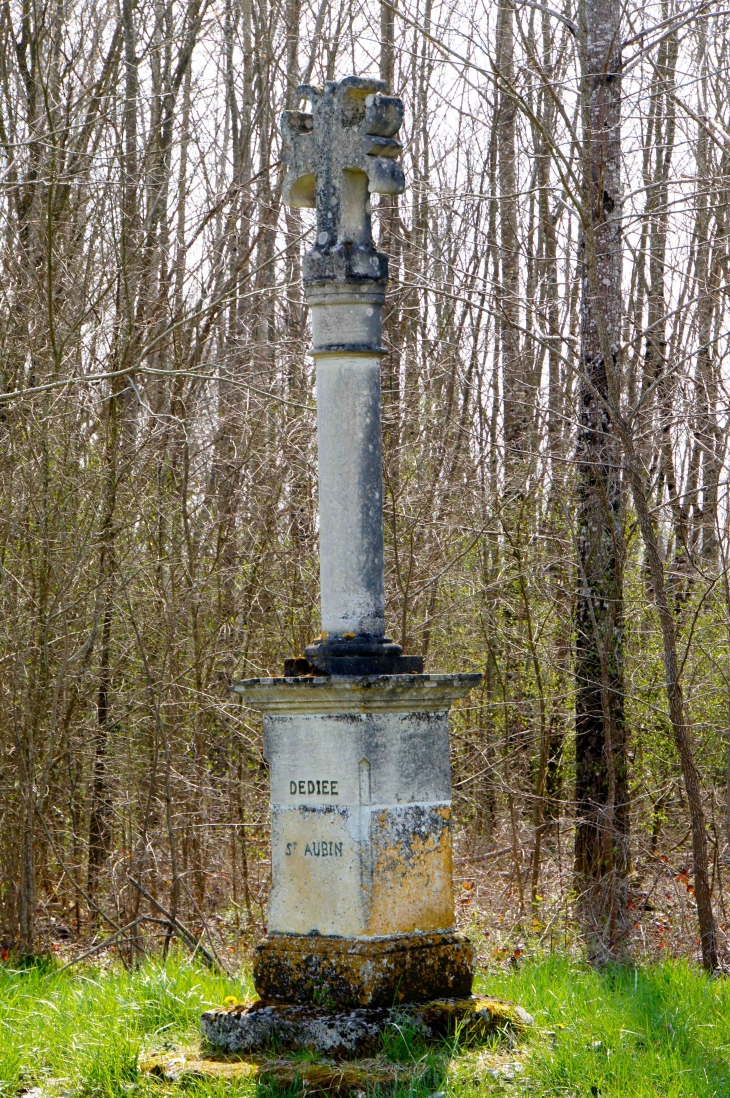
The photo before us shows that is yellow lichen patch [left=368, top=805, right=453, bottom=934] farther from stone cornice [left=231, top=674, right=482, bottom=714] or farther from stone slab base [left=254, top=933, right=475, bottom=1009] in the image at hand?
stone cornice [left=231, top=674, right=482, bottom=714]

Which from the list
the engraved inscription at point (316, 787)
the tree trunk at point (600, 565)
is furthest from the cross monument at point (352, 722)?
the tree trunk at point (600, 565)

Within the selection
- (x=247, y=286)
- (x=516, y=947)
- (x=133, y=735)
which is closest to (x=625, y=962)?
(x=516, y=947)

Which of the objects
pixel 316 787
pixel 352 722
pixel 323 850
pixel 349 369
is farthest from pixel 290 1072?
pixel 349 369

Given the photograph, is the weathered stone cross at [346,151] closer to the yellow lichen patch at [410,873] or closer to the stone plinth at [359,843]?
the stone plinth at [359,843]

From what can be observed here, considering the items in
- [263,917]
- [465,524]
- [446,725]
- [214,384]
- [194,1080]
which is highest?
[214,384]

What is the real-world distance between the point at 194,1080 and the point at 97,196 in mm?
7468

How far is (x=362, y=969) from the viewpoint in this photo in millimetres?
4859

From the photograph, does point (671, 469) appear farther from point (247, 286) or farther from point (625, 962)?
point (247, 286)

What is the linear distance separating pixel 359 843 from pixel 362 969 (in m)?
0.45

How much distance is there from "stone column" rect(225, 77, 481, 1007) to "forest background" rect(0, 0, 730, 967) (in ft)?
8.03

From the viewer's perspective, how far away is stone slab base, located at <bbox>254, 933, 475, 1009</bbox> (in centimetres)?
486

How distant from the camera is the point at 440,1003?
16.3ft

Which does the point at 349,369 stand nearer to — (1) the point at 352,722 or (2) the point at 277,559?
(1) the point at 352,722

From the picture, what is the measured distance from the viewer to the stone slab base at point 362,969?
486 centimetres
